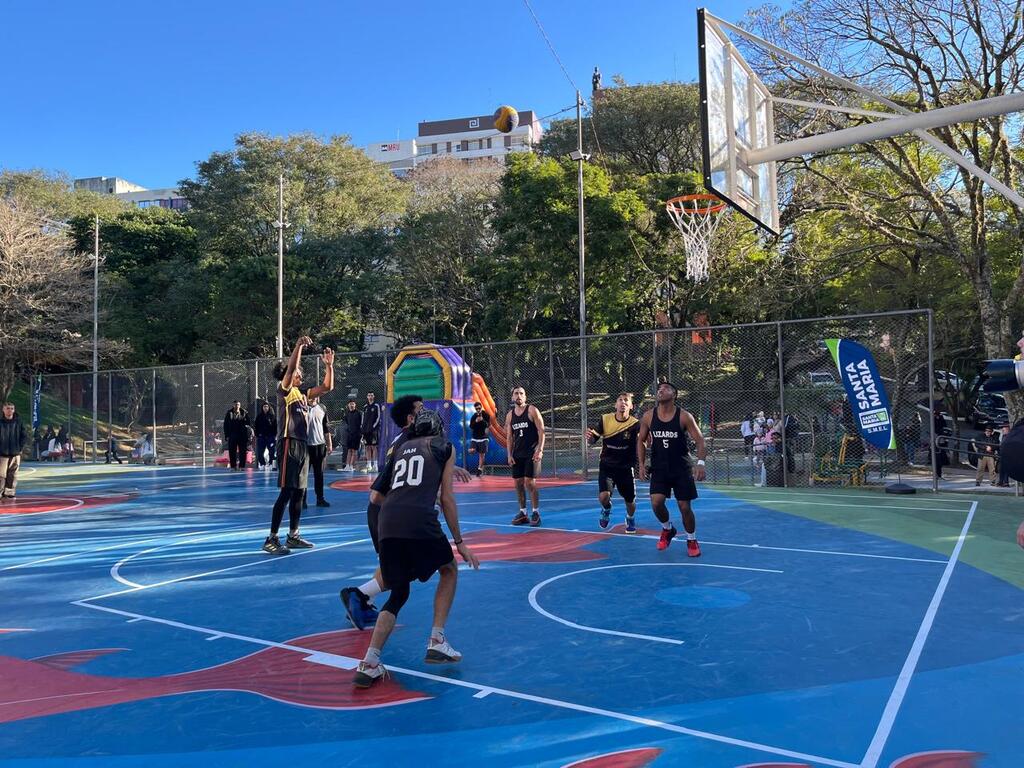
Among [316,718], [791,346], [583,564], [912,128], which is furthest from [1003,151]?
[316,718]

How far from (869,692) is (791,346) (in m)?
17.1

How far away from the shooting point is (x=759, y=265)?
26281 millimetres

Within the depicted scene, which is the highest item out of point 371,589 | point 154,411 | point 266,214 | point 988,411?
point 266,214

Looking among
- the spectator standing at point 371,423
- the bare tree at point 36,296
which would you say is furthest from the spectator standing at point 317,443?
the bare tree at point 36,296

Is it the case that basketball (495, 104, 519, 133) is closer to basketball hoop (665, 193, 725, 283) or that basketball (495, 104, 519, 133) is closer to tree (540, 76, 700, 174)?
basketball hoop (665, 193, 725, 283)

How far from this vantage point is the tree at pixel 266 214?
39.0m

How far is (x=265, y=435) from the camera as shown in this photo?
21625 millimetres

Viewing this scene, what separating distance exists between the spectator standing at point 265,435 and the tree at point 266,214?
17.6 meters

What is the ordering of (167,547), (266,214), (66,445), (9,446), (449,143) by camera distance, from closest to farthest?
(167,547) → (9,446) → (66,445) → (266,214) → (449,143)

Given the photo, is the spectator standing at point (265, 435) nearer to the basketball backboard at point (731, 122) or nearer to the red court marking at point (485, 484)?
the red court marking at point (485, 484)

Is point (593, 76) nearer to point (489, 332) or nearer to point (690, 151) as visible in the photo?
point (690, 151)

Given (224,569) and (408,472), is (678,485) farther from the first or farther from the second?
(224,569)

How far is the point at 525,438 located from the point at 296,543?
3.57 metres

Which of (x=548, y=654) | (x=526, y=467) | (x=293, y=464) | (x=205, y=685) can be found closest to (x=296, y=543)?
(x=293, y=464)
